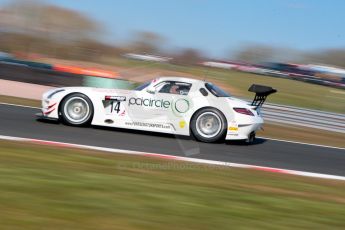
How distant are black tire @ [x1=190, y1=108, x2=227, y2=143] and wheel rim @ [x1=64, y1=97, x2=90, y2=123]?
2.13 metres

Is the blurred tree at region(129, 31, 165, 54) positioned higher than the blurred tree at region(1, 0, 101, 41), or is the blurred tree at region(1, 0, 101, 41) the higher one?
the blurred tree at region(1, 0, 101, 41)

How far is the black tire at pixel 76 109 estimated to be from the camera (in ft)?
33.1


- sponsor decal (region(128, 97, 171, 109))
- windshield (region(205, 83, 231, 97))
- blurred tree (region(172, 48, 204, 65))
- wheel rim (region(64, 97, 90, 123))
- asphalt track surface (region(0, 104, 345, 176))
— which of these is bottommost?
asphalt track surface (region(0, 104, 345, 176))

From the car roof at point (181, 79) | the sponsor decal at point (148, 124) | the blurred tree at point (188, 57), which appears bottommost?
the sponsor decal at point (148, 124)

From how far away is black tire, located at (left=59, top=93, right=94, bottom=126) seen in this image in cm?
1009

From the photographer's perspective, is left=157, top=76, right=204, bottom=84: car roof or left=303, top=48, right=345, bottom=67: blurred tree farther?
left=303, top=48, right=345, bottom=67: blurred tree

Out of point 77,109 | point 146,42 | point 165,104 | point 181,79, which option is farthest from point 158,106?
point 146,42

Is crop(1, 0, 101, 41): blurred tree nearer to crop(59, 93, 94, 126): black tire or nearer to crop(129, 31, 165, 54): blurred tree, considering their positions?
crop(129, 31, 165, 54): blurred tree

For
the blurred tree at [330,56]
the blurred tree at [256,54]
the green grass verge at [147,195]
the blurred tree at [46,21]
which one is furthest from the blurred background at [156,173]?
the blurred tree at [330,56]

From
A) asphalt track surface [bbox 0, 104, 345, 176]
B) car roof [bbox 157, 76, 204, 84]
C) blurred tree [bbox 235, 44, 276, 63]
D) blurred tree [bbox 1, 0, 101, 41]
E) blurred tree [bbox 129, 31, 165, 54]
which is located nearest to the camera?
asphalt track surface [bbox 0, 104, 345, 176]

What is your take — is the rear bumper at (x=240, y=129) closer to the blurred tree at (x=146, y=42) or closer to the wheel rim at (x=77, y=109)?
the wheel rim at (x=77, y=109)

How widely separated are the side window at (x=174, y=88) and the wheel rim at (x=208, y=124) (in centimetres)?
61

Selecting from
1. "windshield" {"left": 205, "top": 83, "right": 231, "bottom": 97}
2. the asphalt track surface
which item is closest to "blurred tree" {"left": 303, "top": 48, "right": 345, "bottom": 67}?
the asphalt track surface

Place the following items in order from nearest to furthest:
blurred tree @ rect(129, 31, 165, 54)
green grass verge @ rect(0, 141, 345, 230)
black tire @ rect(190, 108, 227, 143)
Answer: green grass verge @ rect(0, 141, 345, 230) < black tire @ rect(190, 108, 227, 143) < blurred tree @ rect(129, 31, 165, 54)
